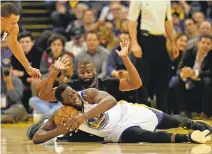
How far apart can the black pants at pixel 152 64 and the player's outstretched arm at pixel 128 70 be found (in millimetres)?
1288

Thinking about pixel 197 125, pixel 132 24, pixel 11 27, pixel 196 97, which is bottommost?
pixel 196 97

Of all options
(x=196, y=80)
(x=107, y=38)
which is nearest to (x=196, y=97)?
(x=196, y=80)

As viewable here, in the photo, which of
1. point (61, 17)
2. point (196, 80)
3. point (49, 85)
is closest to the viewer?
point (49, 85)

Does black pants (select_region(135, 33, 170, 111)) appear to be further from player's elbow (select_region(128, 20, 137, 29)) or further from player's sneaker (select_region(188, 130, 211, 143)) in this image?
player's sneaker (select_region(188, 130, 211, 143))

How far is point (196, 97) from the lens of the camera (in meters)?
9.85

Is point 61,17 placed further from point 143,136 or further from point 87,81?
point 143,136

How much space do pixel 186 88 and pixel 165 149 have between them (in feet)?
14.2

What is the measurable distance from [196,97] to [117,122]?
3.71 meters

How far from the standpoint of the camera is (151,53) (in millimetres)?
8086

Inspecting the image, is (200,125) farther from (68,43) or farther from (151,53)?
(68,43)

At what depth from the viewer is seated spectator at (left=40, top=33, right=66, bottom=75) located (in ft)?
32.2

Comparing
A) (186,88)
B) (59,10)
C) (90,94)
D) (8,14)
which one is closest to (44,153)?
(90,94)

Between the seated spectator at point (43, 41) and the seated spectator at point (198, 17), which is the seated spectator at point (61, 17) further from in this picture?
the seated spectator at point (198, 17)

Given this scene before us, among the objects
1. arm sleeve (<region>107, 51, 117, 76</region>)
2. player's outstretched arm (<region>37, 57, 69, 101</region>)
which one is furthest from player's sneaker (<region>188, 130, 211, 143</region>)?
arm sleeve (<region>107, 51, 117, 76</region>)
